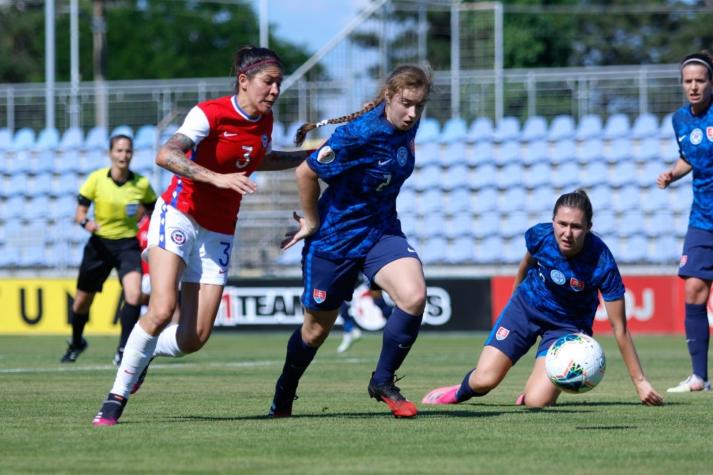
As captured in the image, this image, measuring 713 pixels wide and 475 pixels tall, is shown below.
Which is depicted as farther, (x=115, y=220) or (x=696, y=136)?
(x=115, y=220)

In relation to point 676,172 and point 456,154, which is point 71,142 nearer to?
point 456,154

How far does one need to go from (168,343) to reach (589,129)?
54.1 ft

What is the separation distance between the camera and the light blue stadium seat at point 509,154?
24.4m

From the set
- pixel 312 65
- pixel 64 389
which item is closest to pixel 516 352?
pixel 64 389

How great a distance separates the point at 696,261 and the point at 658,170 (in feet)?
42.1

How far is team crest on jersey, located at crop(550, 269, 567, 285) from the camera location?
8.95m

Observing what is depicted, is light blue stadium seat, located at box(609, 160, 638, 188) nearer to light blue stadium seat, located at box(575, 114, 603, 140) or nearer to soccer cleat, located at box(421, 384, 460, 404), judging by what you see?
light blue stadium seat, located at box(575, 114, 603, 140)

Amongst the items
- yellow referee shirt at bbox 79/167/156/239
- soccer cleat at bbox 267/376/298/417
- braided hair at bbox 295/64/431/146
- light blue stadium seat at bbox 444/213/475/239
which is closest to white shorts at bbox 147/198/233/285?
soccer cleat at bbox 267/376/298/417

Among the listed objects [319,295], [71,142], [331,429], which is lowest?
[331,429]

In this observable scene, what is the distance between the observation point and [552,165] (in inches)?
957

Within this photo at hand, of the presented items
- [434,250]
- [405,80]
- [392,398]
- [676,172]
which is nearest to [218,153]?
[405,80]

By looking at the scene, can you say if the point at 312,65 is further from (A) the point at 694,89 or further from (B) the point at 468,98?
(A) the point at 694,89

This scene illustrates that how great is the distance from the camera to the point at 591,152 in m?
24.1

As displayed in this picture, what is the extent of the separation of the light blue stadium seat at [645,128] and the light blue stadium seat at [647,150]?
83 millimetres
